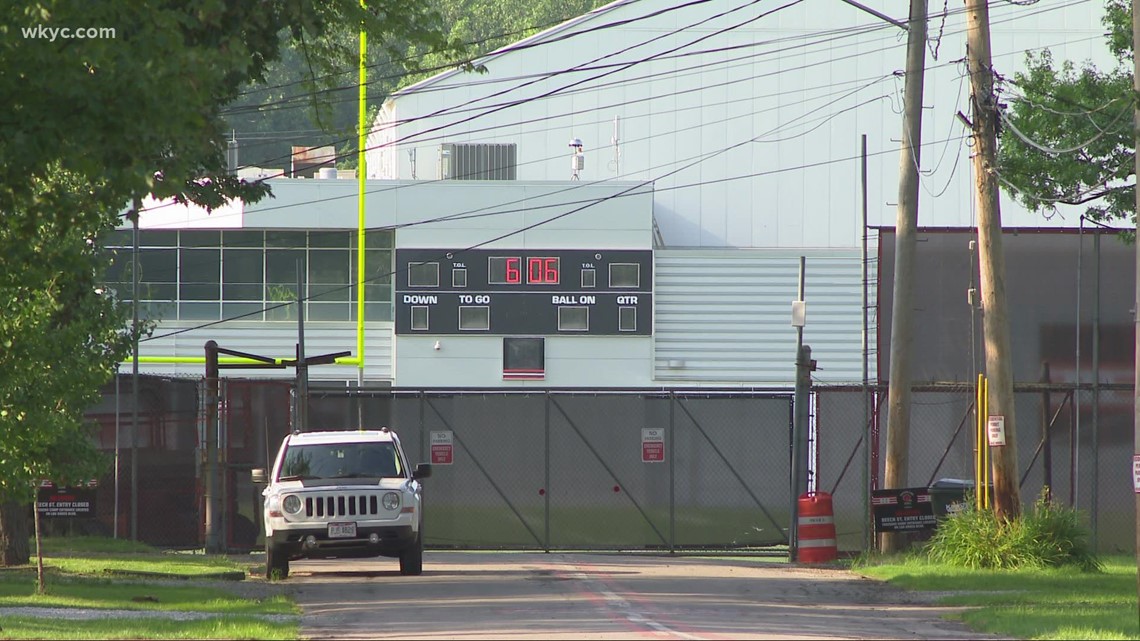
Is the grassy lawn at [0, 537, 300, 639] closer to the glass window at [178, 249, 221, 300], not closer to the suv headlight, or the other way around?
the suv headlight

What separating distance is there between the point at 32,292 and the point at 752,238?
39.5 m

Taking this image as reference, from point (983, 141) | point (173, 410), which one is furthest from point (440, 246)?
point (983, 141)

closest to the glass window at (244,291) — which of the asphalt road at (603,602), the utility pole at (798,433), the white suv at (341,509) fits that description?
the asphalt road at (603,602)

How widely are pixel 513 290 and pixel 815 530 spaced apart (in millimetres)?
27009

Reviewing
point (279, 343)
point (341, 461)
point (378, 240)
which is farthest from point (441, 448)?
point (279, 343)

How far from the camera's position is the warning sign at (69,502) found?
2423cm

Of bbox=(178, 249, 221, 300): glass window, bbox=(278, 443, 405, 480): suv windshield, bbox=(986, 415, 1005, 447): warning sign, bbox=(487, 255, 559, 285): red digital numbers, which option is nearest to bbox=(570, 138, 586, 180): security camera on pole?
bbox=(487, 255, 559, 285): red digital numbers

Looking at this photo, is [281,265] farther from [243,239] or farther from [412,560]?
[412,560]

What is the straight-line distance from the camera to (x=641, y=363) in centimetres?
4903

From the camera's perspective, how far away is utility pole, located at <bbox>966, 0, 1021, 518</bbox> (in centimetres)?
2003

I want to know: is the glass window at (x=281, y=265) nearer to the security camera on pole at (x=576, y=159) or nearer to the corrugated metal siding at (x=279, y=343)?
the corrugated metal siding at (x=279, y=343)

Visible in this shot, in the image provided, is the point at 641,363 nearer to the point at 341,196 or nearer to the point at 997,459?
the point at 341,196

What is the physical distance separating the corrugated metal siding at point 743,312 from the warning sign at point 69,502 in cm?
2665

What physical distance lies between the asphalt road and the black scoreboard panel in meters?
25.7
